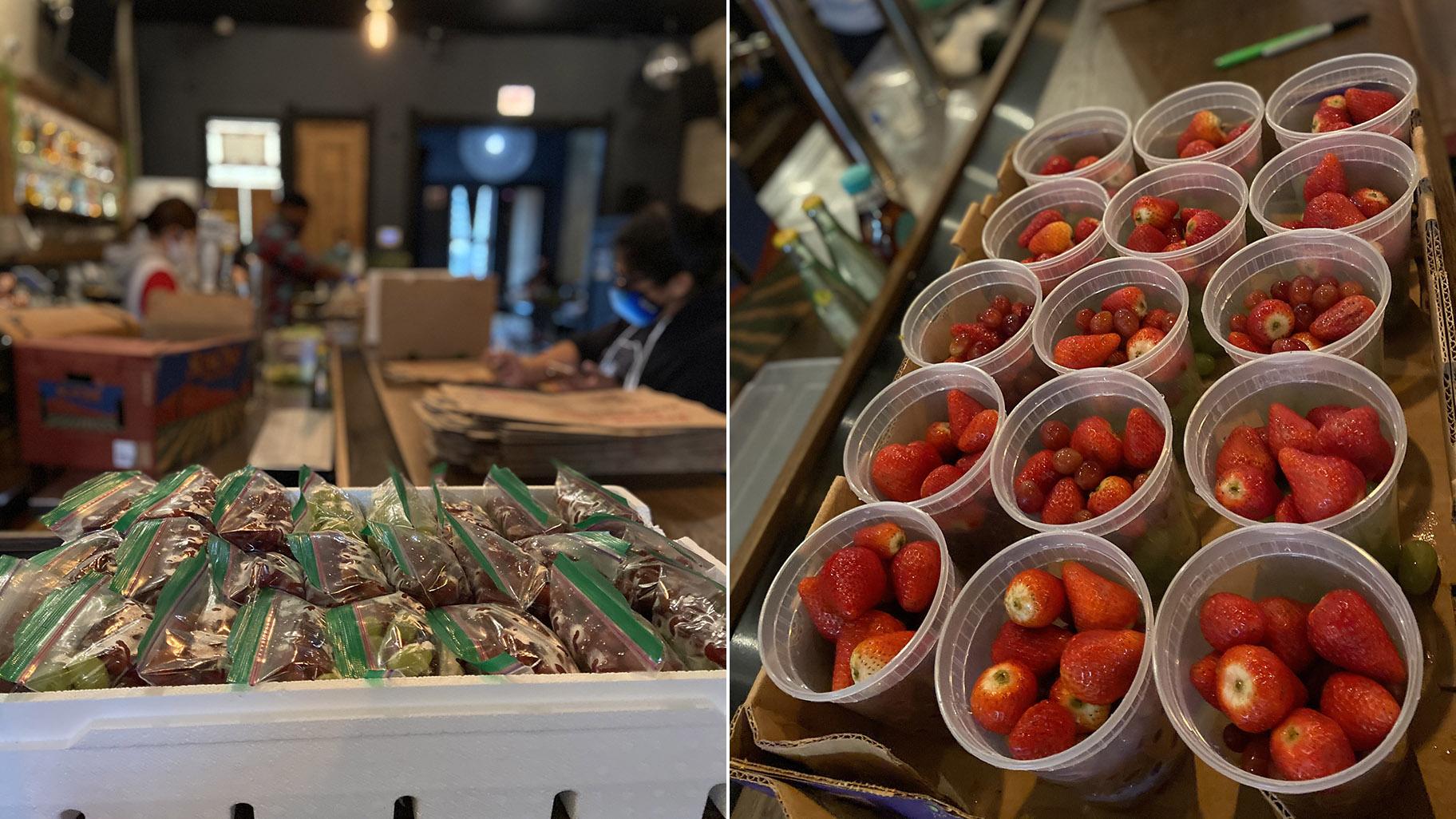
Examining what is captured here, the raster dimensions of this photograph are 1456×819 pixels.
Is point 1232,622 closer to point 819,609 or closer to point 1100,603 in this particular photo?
point 1100,603

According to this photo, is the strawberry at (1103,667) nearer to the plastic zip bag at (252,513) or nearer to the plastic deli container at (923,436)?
the plastic deli container at (923,436)

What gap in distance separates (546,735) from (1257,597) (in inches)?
28.0

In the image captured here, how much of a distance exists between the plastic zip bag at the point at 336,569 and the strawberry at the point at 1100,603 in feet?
2.17

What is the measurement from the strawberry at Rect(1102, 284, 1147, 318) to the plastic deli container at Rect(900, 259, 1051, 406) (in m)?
0.10

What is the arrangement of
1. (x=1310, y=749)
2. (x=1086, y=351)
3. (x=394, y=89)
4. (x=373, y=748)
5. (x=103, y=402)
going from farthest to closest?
(x=394, y=89)
(x=103, y=402)
(x=1086, y=351)
(x=1310, y=749)
(x=373, y=748)

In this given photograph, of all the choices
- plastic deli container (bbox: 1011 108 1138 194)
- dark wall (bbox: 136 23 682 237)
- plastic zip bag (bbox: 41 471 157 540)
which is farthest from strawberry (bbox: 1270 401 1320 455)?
dark wall (bbox: 136 23 682 237)

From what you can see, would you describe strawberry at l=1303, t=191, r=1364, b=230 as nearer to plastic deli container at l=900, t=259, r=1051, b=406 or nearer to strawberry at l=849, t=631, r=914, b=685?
plastic deli container at l=900, t=259, r=1051, b=406

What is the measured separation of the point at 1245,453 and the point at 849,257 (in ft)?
4.05

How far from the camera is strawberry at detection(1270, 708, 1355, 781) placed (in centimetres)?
77

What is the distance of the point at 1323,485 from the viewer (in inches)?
37.8

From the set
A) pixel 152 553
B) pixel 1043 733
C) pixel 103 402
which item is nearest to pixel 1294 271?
pixel 1043 733

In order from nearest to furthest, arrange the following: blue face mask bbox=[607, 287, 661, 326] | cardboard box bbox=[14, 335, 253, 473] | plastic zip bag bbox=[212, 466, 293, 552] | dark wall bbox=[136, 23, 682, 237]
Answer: plastic zip bag bbox=[212, 466, 293, 552]
cardboard box bbox=[14, 335, 253, 473]
blue face mask bbox=[607, 287, 661, 326]
dark wall bbox=[136, 23, 682, 237]

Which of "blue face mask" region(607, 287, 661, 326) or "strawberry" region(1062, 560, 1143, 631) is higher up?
"blue face mask" region(607, 287, 661, 326)

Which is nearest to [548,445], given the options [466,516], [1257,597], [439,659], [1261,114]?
[466,516]
